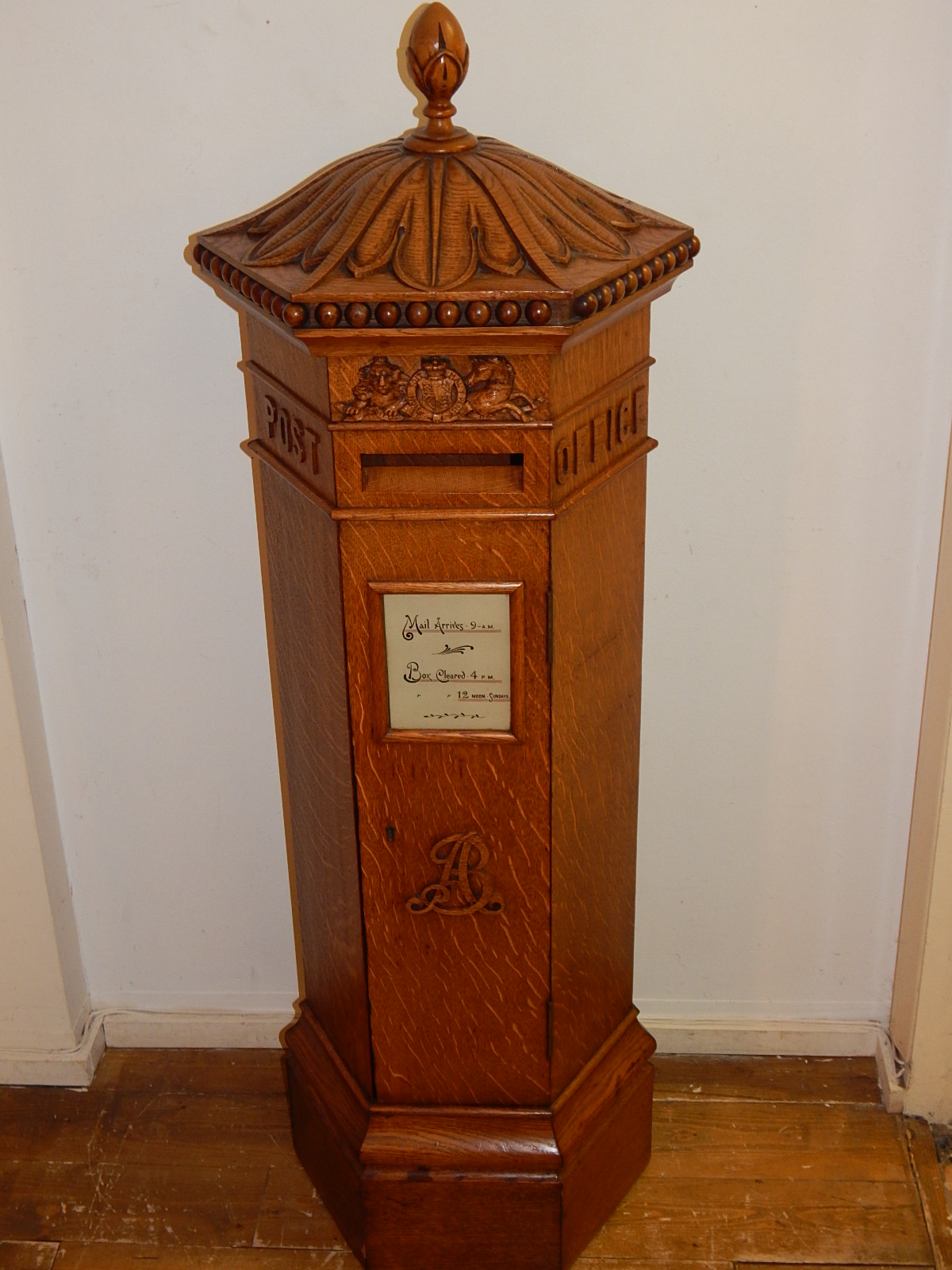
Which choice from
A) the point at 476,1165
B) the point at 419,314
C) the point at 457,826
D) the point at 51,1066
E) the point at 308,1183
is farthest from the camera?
the point at 51,1066

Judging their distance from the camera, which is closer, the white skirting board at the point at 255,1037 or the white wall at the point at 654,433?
the white wall at the point at 654,433

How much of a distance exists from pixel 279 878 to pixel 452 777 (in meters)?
0.79

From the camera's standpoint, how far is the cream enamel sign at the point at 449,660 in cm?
157

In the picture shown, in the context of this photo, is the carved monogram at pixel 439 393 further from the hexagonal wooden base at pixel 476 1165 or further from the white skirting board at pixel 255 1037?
the white skirting board at pixel 255 1037

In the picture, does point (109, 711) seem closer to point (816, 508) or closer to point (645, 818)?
point (645, 818)

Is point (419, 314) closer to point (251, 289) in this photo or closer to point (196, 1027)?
point (251, 289)

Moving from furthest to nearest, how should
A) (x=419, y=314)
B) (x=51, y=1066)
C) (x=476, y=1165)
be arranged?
(x=51, y=1066) → (x=476, y=1165) → (x=419, y=314)

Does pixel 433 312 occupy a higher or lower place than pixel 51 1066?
higher

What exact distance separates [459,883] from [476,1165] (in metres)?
0.48

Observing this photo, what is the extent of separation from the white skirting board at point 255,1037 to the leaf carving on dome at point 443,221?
1.49m

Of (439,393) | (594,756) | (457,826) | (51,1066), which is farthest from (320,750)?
(51,1066)

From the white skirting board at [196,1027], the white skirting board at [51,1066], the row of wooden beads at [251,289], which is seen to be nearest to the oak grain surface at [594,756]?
the row of wooden beads at [251,289]

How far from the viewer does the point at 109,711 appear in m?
2.22

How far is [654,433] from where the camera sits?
196 cm
